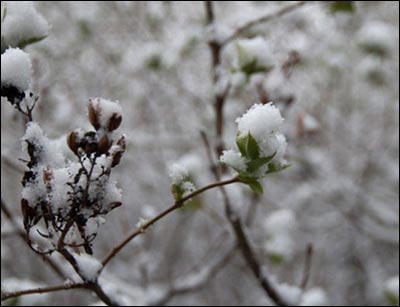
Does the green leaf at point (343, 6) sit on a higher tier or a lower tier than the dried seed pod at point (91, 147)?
lower

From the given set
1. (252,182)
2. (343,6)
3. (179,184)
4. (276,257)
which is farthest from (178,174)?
(276,257)

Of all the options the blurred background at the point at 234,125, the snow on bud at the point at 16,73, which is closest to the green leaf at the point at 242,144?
the snow on bud at the point at 16,73

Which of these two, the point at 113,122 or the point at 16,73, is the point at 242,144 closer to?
the point at 113,122

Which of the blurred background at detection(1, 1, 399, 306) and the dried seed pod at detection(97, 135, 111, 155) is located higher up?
the dried seed pod at detection(97, 135, 111, 155)

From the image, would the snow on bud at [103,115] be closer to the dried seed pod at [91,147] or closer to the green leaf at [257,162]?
the dried seed pod at [91,147]

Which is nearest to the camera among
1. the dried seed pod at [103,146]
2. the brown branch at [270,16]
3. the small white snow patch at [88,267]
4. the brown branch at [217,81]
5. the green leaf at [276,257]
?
the dried seed pod at [103,146]

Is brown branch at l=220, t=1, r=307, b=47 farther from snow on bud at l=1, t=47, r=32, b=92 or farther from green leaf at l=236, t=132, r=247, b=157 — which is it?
snow on bud at l=1, t=47, r=32, b=92

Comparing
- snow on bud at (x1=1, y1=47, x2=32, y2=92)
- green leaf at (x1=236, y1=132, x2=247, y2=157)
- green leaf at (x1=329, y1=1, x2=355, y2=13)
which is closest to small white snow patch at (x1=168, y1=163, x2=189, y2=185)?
green leaf at (x1=236, y1=132, x2=247, y2=157)
